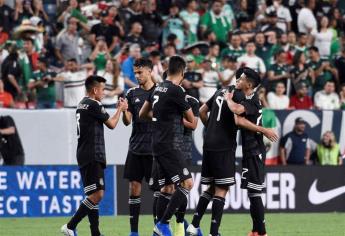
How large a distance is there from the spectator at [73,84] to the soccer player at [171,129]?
358 inches

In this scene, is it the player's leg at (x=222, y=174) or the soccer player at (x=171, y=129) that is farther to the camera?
the player's leg at (x=222, y=174)

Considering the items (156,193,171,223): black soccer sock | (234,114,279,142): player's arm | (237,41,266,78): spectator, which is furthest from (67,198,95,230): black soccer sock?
(237,41,266,78): spectator

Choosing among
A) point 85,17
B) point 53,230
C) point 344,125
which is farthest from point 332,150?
point 53,230

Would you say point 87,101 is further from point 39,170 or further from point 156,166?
point 39,170

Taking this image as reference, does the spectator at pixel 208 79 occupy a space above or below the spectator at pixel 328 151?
above

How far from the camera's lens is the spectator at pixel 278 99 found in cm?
2552

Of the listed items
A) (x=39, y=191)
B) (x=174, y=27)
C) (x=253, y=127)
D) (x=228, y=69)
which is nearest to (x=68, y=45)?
(x=174, y=27)

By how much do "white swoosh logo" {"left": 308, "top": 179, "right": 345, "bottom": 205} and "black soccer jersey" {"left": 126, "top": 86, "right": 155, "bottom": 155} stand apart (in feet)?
24.6

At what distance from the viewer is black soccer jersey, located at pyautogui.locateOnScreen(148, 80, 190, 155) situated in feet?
49.7

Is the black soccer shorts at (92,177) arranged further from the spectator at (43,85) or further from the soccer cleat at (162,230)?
the spectator at (43,85)

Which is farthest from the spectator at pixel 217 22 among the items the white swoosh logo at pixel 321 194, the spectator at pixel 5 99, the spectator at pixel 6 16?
the spectator at pixel 5 99

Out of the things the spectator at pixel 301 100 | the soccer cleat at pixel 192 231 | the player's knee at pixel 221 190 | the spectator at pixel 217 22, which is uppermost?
the spectator at pixel 217 22

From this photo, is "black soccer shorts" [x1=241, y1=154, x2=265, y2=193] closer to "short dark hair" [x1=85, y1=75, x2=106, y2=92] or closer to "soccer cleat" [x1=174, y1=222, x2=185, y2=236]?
"soccer cleat" [x1=174, y1=222, x2=185, y2=236]

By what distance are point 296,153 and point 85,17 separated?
606 centimetres
